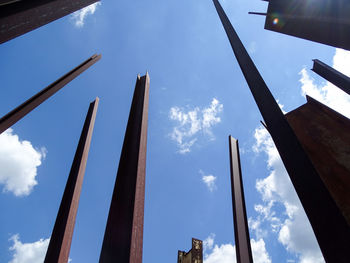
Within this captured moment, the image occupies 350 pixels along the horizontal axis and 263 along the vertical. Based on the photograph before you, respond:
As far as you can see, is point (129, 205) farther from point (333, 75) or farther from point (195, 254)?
point (195, 254)

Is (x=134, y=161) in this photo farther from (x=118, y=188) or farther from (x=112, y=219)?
(x=112, y=219)

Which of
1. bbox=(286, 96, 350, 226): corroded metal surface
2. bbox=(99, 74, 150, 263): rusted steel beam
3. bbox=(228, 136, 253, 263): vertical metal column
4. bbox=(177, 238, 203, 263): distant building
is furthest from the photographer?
bbox=(177, 238, 203, 263): distant building

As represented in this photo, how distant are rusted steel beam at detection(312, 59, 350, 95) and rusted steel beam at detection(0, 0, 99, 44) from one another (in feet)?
18.7

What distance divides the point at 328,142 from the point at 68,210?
4.82 m

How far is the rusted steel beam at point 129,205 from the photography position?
1.52 metres

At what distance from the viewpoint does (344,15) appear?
133 inches

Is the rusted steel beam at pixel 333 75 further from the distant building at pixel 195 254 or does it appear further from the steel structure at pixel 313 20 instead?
the distant building at pixel 195 254

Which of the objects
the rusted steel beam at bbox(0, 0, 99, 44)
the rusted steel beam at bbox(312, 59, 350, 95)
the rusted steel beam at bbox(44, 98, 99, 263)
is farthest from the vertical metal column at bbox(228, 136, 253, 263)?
the rusted steel beam at bbox(0, 0, 99, 44)

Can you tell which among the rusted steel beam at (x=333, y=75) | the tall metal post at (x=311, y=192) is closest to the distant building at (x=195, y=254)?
the rusted steel beam at (x=333, y=75)

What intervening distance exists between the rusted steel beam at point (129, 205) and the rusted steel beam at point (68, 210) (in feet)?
7.98

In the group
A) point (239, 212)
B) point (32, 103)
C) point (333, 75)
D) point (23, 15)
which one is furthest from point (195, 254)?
point (23, 15)

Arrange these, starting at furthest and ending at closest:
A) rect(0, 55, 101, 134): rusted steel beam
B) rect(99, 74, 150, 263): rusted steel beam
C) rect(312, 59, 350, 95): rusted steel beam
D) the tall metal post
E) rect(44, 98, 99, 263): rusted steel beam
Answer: rect(312, 59, 350, 95): rusted steel beam
rect(44, 98, 99, 263): rusted steel beam
rect(0, 55, 101, 134): rusted steel beam
rect(99, 74, 150, 263): rusted steel beam
the tall metal post

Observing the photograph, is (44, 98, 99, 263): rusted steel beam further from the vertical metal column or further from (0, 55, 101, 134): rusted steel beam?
the vertical metal column

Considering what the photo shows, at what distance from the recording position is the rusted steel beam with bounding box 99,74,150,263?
4.98 feet
